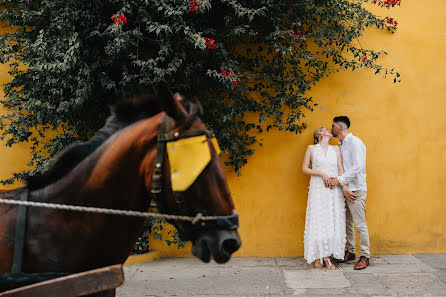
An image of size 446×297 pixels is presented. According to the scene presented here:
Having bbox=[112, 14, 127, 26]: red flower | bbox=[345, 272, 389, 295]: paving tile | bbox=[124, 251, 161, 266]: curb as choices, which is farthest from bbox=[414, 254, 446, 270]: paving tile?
bbox=[112, 14, 127, 26]: red flower

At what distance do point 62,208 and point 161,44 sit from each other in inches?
140

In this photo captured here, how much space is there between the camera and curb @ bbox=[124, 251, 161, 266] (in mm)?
5754

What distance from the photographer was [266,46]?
6.04 meters

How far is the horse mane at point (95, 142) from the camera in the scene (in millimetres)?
2020

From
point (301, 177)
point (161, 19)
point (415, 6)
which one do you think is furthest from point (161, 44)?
point (415, 6)

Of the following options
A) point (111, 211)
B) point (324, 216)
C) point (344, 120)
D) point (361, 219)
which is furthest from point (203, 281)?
point (111, 211)

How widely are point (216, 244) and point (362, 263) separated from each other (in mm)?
4258

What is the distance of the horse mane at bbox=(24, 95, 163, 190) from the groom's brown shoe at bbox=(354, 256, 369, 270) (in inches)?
171

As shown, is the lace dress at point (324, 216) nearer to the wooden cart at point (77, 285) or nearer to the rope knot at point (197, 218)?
the rope knot at point (197, 218)

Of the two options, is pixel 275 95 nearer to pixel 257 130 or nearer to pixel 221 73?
pixel 257 130

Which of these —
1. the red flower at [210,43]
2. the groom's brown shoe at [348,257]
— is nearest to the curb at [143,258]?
the groom's brown shoe at [348,257]

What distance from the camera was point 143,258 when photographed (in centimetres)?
589

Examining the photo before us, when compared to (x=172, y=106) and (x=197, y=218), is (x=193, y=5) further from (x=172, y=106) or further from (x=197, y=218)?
(x=197, y=218)

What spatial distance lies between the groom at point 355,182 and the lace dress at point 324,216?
141 millimetres
